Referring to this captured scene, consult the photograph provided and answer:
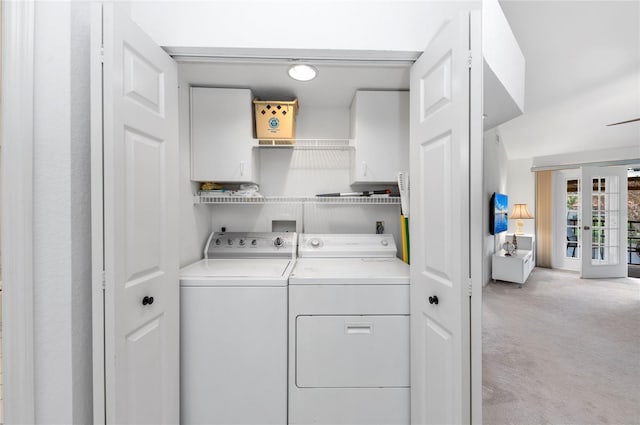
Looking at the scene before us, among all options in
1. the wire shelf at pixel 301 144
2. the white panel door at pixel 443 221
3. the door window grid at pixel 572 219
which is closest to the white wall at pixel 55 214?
the wire shelf at pixel 301 144

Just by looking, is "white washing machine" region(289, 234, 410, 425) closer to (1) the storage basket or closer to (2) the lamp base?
(1) the storage basket

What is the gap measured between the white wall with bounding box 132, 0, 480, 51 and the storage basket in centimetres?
69

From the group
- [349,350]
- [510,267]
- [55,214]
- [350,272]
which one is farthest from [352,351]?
[510,267]

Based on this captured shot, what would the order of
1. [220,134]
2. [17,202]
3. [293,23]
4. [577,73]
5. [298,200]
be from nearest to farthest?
1. [17,202]
2. [293,23]
3. [220,134]
4. [298,200]
5. [577,73]

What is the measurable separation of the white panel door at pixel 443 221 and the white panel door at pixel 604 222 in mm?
5752

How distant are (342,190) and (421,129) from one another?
1.13 m

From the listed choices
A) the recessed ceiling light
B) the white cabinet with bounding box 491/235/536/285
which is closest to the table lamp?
the white cabinet with bounding box 491/235/536/285

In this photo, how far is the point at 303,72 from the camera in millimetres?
1666

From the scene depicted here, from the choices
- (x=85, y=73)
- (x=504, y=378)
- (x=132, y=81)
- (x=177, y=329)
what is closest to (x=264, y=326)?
(x=177, y=329)

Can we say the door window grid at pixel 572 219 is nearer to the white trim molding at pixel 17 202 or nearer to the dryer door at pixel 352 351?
the dryer door at pixel 352 351

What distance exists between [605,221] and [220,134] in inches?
275

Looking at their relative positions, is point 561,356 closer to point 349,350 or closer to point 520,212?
point 349,350

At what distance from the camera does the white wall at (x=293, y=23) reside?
4.35ft

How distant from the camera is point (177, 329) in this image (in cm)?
135
